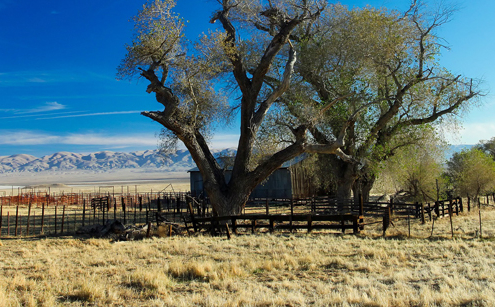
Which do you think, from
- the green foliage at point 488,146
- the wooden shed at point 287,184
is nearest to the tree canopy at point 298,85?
the wooden shed at point 287,184

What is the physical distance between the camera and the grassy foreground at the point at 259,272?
22.6 ft

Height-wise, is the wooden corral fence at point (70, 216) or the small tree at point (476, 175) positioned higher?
the small tree at point (476, 175)

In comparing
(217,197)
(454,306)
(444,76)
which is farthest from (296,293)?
(444,76)

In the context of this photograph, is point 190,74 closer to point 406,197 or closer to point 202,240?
point 202,240

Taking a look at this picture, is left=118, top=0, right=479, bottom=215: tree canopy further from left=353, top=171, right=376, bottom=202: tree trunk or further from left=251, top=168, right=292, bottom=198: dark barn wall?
left=251, top=168, right=292, bottom=198: dark barn wall

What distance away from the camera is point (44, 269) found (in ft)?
33.1

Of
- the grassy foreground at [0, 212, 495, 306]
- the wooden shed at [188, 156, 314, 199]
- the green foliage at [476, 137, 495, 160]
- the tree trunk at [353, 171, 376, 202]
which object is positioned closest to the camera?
the grassy foreground at [0, 212, 495, 306]

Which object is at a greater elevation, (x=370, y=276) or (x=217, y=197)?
(x=217, y=197)

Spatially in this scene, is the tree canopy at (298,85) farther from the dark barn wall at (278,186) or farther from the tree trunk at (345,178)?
the dark barn wall at (278,186)

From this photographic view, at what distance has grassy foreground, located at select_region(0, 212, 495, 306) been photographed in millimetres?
6879

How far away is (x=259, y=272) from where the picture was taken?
9.23m

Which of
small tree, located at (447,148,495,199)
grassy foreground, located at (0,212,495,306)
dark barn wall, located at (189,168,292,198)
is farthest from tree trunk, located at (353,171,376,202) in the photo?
small tree, located at (447,148,495,199)

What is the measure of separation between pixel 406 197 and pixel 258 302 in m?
28.1

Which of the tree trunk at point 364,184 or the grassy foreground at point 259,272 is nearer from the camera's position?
the grassy foreground at point 259,272
